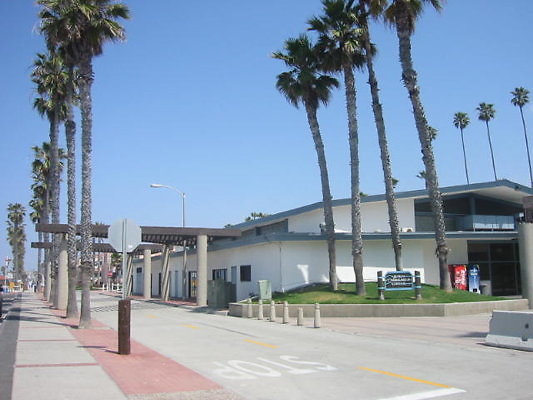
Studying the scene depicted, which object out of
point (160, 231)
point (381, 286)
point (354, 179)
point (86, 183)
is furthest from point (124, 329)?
point (160, 231)

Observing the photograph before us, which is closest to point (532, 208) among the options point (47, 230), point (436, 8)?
point (436, 8)

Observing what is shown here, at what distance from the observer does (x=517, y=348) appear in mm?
13250

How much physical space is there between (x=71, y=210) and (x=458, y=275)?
23.1 m

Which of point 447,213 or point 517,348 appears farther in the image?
point 447,213

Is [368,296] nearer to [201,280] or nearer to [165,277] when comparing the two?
[201,280]

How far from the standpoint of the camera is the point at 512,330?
1362 centimetres

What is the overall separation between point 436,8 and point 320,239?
13.4 meters

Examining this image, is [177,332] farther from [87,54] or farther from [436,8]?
[436,8]

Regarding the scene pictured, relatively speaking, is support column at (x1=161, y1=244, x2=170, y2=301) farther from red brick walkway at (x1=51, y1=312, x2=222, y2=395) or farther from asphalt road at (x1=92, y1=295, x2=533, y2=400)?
red brick walkway at (x1=51, y1=312, x2=222, y2=395)

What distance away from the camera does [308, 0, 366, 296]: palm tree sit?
26875mm

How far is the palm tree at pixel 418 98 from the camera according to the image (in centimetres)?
2669

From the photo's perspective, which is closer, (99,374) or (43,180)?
(99,374)

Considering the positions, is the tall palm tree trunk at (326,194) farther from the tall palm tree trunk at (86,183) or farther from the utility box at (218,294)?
the tall palm tree trunk at (86,183)

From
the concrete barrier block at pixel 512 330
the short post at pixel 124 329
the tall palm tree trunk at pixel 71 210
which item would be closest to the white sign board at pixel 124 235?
the short post at pixel 124 329
